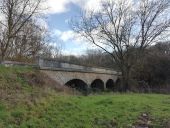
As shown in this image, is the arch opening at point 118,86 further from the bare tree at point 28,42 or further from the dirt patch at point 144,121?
the dirt patch at point 144,121

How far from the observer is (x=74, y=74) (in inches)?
1180

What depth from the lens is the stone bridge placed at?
24125mm

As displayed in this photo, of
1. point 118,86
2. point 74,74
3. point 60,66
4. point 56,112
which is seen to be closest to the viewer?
point 56,112

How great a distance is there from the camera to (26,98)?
14.1 metres

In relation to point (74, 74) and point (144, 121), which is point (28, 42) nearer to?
point (74, 74)

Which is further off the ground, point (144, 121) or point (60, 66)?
point (60, 66)

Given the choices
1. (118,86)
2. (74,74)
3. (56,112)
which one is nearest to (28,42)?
(74,74)

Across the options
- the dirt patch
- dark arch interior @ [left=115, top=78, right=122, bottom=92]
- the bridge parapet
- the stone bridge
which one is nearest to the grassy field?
the dirt patch

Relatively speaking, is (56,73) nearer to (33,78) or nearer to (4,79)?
(33,78)

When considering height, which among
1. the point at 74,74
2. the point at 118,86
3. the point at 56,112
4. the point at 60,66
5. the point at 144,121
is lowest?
the point at 118,86

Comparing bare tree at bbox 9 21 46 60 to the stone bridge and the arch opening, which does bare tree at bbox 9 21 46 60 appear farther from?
the arch opening

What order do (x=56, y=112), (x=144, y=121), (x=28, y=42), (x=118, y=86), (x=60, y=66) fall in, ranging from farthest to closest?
(x=118, y=86) < (x=28, y=42) < (x=60, y=66) < (x=56, y=112) < (x=144, y=121)

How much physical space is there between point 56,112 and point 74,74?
1684 cm

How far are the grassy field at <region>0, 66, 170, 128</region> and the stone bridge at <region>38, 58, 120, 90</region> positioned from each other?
6.30 metres
